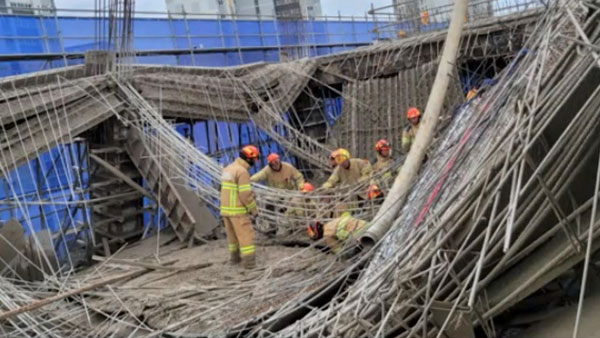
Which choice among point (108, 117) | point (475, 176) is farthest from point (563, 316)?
point (108, 117)

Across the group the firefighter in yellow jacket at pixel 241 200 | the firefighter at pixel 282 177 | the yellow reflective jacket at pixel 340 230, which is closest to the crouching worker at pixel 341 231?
the yellow reflective jacket at pixel 340 230

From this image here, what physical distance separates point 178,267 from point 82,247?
343cm

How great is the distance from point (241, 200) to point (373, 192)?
1602mm

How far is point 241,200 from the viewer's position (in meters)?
6.86

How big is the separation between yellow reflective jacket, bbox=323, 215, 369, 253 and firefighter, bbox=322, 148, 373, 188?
2259mm

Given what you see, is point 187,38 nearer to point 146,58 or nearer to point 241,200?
point 146,58

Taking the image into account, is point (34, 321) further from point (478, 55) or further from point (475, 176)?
point (478, 55)

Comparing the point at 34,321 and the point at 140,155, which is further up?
the point at 140,155

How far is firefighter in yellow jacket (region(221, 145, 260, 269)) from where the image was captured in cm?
682

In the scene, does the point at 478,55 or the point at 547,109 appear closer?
the point at 547,109

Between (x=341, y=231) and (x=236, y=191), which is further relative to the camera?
(x=236, y=191)

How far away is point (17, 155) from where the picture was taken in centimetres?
774

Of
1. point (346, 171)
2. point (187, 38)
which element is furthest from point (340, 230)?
point (187, 38)

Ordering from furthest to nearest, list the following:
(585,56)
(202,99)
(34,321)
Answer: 1. (202,99)
2. (34,321)
3. (585,56)
